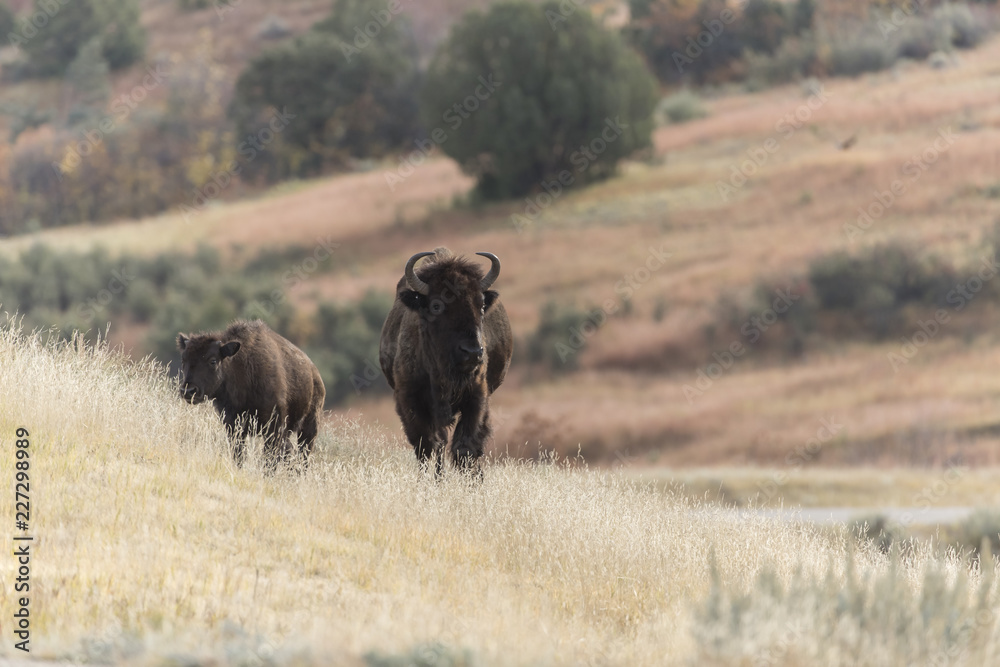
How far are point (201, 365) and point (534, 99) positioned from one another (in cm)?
5119

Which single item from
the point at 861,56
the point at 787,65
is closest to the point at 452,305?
the point at 861,56

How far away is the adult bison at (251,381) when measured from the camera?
1177cm

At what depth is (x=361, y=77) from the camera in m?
81.5

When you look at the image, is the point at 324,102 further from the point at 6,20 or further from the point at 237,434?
the point at 237,434

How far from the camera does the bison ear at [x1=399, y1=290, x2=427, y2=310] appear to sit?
35.6ft

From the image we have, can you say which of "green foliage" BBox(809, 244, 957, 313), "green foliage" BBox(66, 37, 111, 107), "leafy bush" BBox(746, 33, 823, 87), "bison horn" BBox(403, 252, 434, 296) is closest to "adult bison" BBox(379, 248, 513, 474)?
"bison horn" BBox(403, 252, 434, 296)

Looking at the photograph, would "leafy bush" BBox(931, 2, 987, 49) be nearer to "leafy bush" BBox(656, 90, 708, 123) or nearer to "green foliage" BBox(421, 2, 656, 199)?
"leafy bush" BBox(656, 90, 708, 123)

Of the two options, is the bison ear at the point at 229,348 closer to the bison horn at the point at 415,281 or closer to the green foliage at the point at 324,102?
the bison horn at the point at 415,281

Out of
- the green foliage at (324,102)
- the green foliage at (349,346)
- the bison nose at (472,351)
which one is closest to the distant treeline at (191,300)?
the green foliage at (349,346)

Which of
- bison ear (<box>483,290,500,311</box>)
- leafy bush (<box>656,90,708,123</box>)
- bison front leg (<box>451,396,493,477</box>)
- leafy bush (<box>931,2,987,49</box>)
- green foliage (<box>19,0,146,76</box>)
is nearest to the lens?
bison ear (<box>483,290,500,311</box>)

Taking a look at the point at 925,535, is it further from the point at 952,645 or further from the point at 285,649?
the point at 285,649

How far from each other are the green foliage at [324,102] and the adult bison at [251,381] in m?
68.0

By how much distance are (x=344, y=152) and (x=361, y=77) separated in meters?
5.19

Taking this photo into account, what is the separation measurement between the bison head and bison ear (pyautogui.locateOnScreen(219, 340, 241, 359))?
1811 mm
